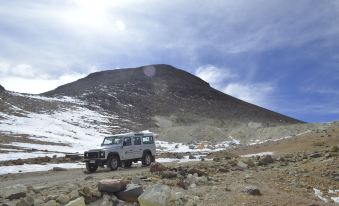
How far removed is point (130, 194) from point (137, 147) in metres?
17.0

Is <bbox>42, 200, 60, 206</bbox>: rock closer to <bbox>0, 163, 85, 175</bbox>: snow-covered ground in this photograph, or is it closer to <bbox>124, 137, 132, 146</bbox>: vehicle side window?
<bbox>124, 137, 132, 146</bbox>: vehicle side window

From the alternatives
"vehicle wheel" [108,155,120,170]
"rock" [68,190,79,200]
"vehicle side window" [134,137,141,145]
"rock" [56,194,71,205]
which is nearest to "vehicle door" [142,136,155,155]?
"vehicle side window" [134,137,141,145]

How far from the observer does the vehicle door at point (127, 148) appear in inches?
1096

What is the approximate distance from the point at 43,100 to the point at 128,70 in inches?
3302

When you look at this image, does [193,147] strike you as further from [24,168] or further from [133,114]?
[133,114]

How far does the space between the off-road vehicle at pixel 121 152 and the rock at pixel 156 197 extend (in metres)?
15.3

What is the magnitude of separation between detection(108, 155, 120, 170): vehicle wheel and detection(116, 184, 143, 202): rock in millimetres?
14782

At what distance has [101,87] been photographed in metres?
160

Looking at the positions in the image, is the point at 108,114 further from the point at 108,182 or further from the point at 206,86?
the point at 108,182

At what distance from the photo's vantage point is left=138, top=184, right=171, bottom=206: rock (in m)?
11.1

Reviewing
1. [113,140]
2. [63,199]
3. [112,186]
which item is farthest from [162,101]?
[63,199]

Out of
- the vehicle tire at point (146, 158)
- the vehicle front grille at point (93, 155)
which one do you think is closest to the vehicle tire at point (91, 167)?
the vehicle front grille at point (93, 155)

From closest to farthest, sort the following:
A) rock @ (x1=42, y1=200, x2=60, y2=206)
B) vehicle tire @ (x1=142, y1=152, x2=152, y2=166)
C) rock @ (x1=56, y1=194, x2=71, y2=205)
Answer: rock @ (x1=42, y1=200, x2=60, y2=206) → rock @ (x1=56, y1=194, x2=71, y2=205) → vehicle tire @ (x1=142, y1=152, x2=152, y2=166)

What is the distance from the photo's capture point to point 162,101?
6038 inches
